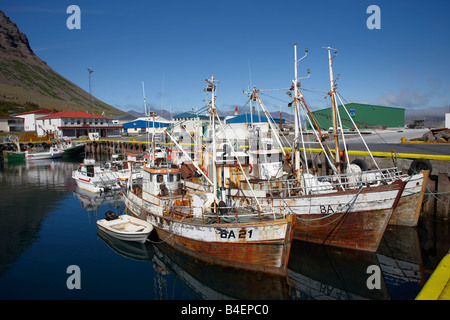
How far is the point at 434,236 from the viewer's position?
53.6 ft

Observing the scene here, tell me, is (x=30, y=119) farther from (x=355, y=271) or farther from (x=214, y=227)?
(x=355, y=271)

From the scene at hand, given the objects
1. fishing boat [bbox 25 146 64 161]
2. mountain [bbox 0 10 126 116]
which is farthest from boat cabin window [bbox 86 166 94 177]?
mountain [bbox 0 10 126 116]

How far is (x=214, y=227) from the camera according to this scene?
13.0 m

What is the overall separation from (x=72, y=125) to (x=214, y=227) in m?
83.4

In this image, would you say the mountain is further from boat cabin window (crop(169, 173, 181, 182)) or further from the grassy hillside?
boat cabin window (crop(169, 173, 181, 182))

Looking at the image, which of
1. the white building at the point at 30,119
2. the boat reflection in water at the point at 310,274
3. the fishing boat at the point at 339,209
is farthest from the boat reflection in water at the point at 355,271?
the white building at the point at 30,119

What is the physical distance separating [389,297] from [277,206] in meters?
6.81

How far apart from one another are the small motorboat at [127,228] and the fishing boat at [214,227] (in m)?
0.59

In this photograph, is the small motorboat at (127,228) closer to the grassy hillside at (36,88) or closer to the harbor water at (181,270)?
the harbor water at (181,270)

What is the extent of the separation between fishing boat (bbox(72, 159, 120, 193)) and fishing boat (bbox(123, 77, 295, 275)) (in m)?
15.6

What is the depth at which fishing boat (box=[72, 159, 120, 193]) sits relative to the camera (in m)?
31.5

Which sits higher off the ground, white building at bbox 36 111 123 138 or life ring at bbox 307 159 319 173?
white building at bbox 36 111 123 138

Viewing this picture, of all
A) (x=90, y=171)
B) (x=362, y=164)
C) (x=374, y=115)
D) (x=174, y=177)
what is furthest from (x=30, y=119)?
(x=362, y=164)
